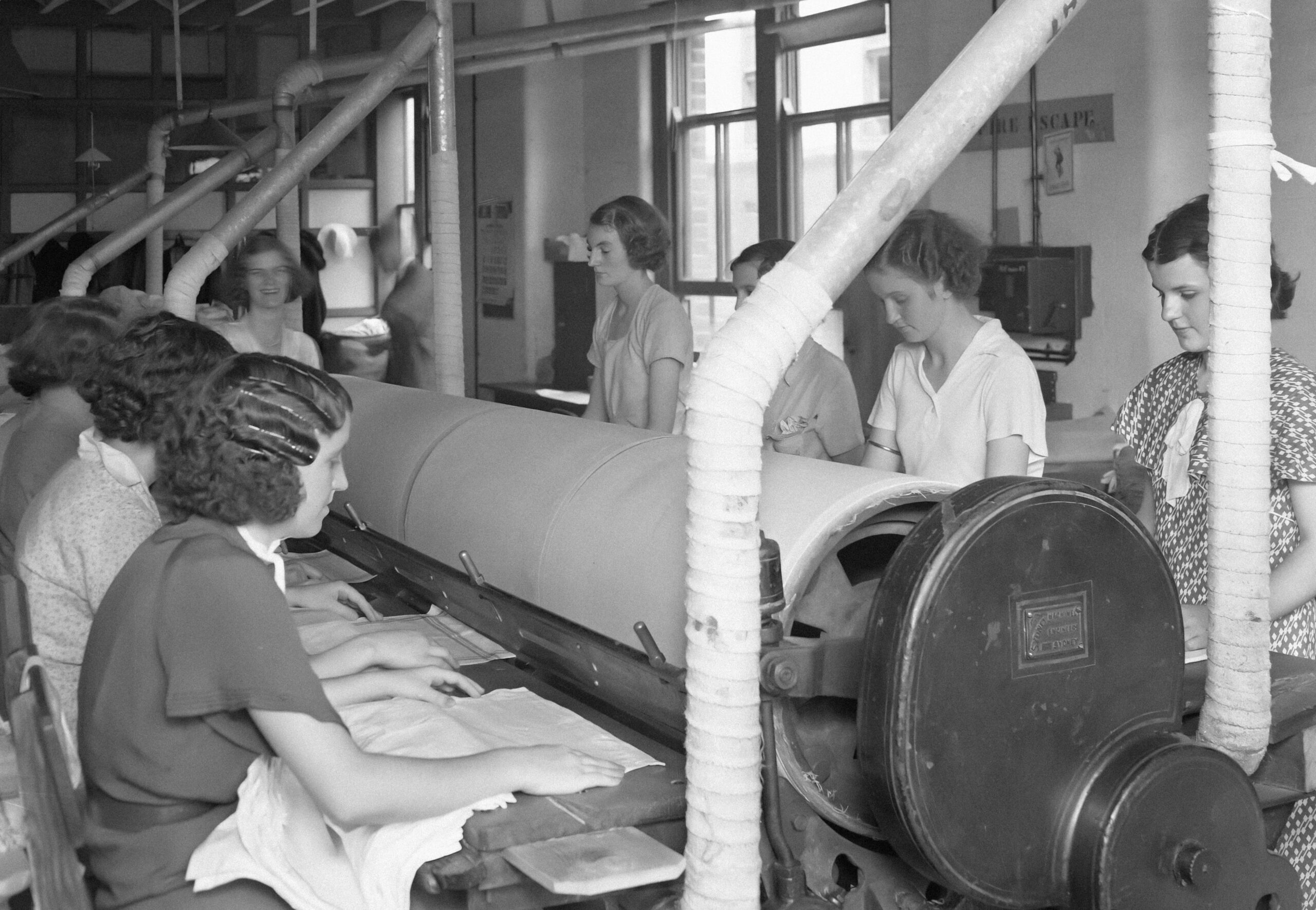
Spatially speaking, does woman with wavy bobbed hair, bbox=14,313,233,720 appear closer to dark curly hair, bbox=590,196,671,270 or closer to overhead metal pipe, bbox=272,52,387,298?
dark curly hair, bbox=590,196,671,270

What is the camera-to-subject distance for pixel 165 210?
4.04 m

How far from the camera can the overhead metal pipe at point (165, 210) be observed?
3.98 meters

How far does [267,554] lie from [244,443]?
0.45ft

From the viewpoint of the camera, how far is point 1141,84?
14.9 feet

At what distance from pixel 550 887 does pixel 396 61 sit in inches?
94.6

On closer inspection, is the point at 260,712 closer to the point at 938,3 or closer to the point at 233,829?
the point at 233,829

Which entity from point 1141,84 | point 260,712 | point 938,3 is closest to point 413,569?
point 260,712

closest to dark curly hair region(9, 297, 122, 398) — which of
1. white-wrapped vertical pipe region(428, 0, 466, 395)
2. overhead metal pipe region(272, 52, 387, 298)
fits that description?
white-wrapped vertical pipe region(428, 0, 466, 395)

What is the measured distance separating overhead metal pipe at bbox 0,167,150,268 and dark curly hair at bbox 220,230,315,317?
2708mm

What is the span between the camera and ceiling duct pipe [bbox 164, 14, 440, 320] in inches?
121

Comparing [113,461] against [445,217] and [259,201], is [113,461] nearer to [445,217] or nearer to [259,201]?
[259,201]

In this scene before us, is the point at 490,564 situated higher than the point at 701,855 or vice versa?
the point at 490,564

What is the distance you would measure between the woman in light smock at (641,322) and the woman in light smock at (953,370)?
90cm

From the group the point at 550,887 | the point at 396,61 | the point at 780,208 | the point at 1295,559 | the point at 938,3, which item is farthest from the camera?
the point at 780,208
